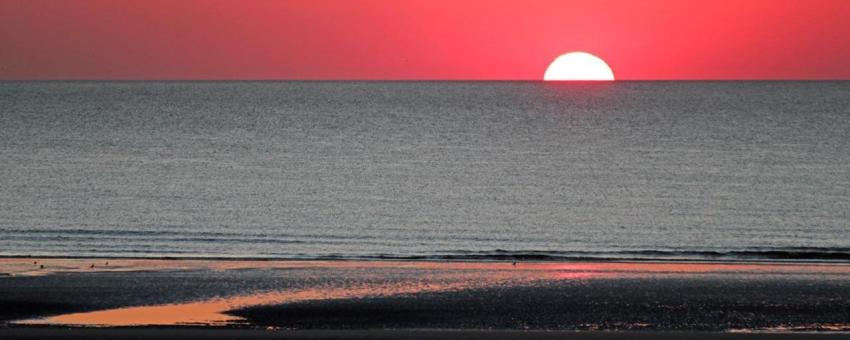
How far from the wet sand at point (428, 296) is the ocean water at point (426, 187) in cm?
485

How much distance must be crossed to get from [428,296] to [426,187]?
126ft

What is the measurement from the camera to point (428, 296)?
63.2 ft

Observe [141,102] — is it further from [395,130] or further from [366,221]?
[366,221]

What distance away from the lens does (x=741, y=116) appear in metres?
137

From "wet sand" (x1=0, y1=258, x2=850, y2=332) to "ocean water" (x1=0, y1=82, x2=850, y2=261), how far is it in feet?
15.9

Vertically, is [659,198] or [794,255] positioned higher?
[659,198]

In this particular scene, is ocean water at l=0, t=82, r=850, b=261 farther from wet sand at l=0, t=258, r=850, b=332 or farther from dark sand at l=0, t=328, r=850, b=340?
dark sand at l=0, t=328, r=850, b=340

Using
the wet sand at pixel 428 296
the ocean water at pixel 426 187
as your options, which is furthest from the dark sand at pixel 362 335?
the ocean water at pixel 426 187

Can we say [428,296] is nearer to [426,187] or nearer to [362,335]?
[362,335]

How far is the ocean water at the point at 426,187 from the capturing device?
35312 mm

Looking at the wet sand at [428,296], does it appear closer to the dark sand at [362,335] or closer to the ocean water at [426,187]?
the dark sand at [362,335]

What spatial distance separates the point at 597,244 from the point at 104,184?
91.3ft

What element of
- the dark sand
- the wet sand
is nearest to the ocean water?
the wet sand

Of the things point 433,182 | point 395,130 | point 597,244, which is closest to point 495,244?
point 597,244
